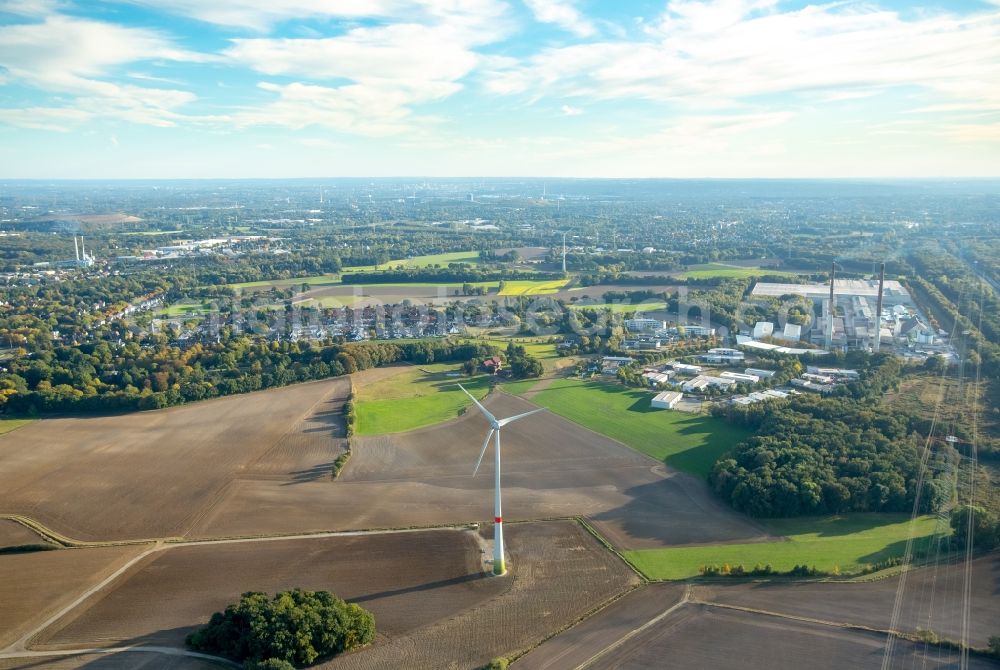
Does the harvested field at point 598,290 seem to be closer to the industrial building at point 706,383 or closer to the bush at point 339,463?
the industrial building at point 706,383

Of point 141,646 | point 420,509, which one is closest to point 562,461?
point 420,509

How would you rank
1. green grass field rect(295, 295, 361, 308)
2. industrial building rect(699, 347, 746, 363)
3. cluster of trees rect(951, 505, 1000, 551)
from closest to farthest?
cluster of trees rect(951, 505, 1000, 551)
industrial building rect(699, 347, 746, 363)
green grass field rect(295, 295, 361, 308)

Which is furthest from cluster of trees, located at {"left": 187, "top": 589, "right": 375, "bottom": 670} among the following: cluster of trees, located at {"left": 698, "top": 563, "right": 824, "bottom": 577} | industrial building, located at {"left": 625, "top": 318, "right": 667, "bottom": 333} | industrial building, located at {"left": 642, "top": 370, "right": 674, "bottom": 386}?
industrial building, located at {"left": 625, "top": 318, "right": 667, "bottom": 333}

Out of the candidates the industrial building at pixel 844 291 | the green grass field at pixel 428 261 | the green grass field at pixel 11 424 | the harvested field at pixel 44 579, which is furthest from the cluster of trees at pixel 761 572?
the green grass field at pixel 428 261

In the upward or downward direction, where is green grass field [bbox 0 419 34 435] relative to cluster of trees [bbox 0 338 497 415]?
downward

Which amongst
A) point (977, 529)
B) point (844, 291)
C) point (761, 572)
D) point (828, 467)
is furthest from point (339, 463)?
point (844, 291)

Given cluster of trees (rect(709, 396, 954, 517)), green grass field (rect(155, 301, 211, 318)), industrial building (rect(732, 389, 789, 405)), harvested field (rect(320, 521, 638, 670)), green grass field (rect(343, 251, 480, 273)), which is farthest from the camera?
green grass field (rect(343, 251, 480, 273))

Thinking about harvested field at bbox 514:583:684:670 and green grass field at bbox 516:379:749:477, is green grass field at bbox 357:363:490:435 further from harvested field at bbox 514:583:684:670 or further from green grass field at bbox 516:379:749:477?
harvested field at bbox 514:583:684:670
